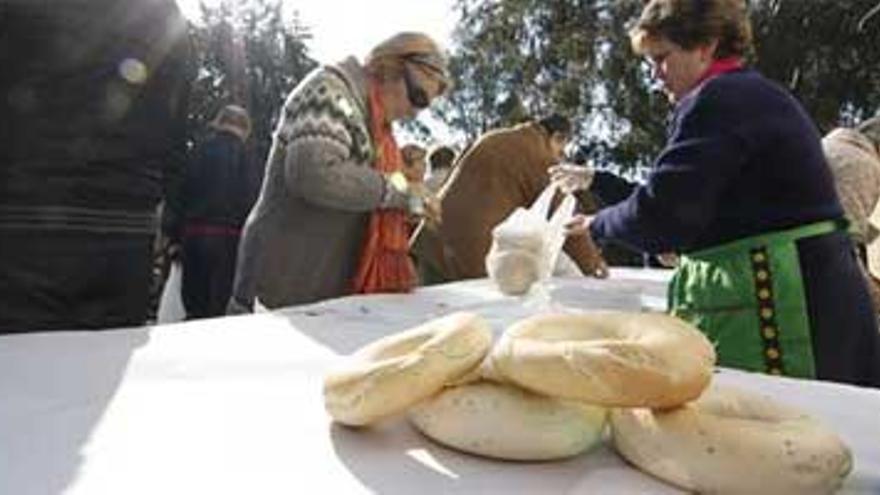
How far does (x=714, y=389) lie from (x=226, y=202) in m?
3.01

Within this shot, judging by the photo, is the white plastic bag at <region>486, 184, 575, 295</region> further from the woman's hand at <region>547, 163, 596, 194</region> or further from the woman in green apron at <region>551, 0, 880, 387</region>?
the woman in green apron at <region>551, 0, 880, 387</region>

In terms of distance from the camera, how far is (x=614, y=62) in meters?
12.6

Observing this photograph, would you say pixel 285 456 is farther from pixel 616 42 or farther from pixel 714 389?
pixel 616 42

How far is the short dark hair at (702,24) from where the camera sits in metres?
1.41

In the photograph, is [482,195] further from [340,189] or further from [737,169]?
[737,169]

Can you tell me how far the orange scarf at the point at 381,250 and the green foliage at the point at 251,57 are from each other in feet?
33.3

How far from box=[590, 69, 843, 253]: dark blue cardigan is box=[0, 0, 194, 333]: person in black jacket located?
0.65 m

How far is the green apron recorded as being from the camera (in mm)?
1314

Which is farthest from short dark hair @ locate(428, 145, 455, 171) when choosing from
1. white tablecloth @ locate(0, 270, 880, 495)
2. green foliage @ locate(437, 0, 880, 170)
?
green foliage @ locate(437, 0, 880, 170)

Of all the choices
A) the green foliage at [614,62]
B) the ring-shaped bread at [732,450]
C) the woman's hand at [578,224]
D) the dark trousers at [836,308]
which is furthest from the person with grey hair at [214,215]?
the green foliage at [614,62]

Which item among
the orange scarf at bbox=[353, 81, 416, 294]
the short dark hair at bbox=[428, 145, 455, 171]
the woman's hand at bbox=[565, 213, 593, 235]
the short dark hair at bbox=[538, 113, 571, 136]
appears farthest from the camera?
the short dark hair at bbox=[428, 145, 455, 171]

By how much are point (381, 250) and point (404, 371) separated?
125 centimetres

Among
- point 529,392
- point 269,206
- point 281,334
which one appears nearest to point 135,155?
point 281,334

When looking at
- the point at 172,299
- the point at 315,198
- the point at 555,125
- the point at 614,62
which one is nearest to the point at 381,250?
the point at 315,198
